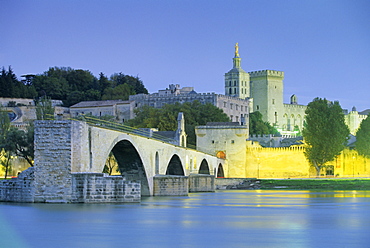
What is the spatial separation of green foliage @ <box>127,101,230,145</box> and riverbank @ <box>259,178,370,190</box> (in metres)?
22.3

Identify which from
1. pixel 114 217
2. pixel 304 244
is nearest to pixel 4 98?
pixel 114 217

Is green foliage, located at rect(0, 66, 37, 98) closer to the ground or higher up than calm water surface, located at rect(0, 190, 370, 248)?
higher up

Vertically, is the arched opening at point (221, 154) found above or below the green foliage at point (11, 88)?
below

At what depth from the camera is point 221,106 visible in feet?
379

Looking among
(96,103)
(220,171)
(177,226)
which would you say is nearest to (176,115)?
(220,171)

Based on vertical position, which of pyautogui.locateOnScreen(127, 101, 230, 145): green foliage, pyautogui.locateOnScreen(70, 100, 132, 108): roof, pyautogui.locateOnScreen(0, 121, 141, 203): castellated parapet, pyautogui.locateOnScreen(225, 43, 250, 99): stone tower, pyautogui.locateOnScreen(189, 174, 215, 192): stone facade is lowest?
pyautogui.locateOnScreen(189, 174, 215, 192): stone facade

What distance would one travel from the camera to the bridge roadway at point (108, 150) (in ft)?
104

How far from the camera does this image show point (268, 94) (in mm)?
143625

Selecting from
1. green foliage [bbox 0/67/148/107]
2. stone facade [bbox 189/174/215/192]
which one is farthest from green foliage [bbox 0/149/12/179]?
green foliage [bbox 0/67/148/107]

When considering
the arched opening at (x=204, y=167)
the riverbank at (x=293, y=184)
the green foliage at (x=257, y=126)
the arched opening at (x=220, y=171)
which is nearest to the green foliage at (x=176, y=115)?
the arched opening at (x=220, y=171)

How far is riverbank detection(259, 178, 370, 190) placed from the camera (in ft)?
205

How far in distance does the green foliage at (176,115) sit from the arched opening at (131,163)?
42811 mm

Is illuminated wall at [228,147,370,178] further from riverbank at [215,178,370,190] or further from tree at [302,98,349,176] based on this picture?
riverbank at [215,178,370,190]

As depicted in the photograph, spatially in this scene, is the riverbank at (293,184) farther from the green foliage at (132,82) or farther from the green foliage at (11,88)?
the green foliage at (132,82)
